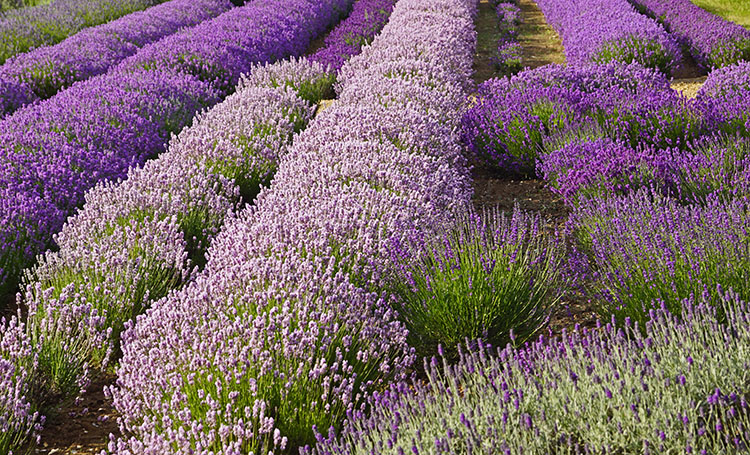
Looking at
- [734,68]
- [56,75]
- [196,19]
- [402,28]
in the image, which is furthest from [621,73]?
[196,19]

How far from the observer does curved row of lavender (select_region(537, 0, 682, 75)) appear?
8602 mm

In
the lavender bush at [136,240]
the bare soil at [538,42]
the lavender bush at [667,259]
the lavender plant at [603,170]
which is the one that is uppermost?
the lavender bush at [667,259]

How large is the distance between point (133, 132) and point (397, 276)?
3.63 m

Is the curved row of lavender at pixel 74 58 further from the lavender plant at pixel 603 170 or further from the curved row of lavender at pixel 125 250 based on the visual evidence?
the lavender plant at pixel 603 170

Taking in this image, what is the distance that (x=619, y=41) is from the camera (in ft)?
29.0

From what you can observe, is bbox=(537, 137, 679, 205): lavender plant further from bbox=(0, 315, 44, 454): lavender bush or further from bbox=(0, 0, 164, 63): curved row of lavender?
bbox=(0, 0, 164, 63): curved row of lavender

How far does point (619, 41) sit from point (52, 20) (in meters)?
9.15

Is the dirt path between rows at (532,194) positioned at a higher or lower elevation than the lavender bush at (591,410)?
lower

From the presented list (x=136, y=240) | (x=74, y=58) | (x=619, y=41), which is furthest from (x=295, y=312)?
(x=619, y=41)

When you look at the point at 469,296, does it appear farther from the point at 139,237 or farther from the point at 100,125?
the point at 100,125

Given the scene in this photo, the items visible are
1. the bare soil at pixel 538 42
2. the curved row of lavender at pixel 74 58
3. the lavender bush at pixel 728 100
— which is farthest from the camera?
the bare soil at pixel 538 42

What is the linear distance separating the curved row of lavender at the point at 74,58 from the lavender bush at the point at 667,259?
6.23m

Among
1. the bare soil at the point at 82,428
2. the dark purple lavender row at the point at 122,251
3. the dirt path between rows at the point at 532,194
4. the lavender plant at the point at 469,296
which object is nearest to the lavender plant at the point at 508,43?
the dirt path between rows at the point at 532,194

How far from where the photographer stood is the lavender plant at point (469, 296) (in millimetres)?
2980
